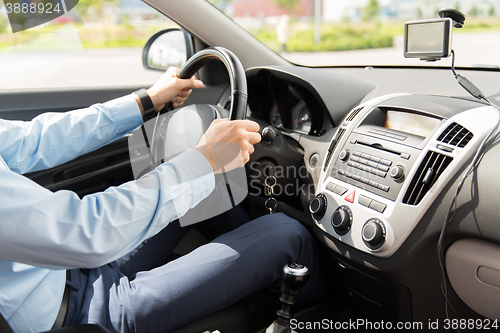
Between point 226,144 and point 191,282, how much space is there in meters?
0.38

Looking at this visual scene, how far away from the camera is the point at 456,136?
3.61ft

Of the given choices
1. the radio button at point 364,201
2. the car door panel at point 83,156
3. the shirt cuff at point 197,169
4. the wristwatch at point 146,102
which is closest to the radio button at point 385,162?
the radio button at point 364,201

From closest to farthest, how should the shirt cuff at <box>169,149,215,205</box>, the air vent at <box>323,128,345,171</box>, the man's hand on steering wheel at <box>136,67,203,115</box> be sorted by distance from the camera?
the shirt cuff at <box>169,149,215,205</box>, the air vent at <box>323,128,345,171</box>, the man's hand on steering wheel at <box>136,67,203,115</box>

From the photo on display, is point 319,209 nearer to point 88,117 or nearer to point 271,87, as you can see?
point 271,87

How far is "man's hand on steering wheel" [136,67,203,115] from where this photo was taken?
5.02 feet

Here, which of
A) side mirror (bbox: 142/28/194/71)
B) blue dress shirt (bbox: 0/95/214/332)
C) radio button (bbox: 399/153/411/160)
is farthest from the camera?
side mirror (bbox: 142/28/194/71)

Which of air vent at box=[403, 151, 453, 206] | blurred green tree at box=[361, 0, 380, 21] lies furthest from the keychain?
blurred green tree at box=[361, 0, 380, 21]

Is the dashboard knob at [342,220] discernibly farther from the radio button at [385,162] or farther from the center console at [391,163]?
the radio button at [385,162]

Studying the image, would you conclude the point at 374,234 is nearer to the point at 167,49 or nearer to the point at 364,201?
the point at 364,201

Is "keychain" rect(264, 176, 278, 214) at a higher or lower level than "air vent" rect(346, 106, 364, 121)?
lower

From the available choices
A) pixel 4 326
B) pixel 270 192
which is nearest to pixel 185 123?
pixel 270 192

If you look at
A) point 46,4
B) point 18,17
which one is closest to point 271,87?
point 46,4

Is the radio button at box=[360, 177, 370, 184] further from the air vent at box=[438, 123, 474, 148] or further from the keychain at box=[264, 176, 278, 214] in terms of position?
the keychain at box=[264, 176, 278, 214]

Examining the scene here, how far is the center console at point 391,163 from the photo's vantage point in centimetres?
110
